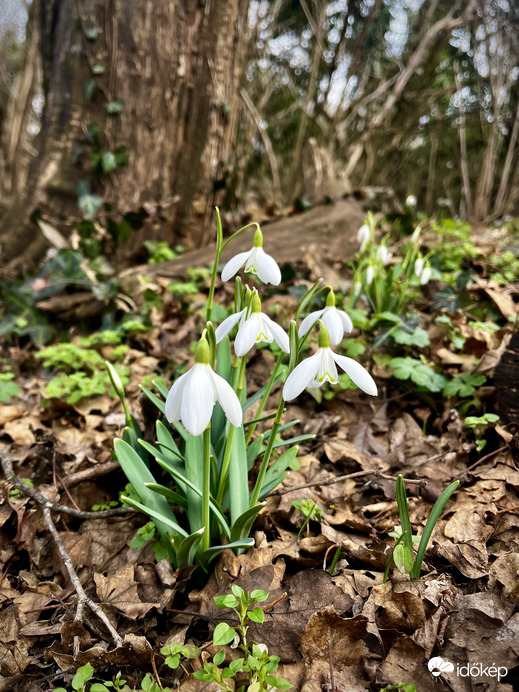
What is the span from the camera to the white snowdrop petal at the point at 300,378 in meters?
0.98

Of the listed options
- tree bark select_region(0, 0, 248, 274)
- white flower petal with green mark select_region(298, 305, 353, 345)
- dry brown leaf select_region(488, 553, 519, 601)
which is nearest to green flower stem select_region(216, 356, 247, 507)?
white flower petal with green mark select_region(298, 305, 353, 345)

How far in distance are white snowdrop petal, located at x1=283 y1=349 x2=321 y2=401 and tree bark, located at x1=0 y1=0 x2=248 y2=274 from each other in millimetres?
2770

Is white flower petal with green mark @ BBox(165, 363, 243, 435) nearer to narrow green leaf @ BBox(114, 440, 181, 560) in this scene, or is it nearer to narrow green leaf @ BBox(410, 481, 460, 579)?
narrow green leaf @ BBox(114, 440, 181, 560)

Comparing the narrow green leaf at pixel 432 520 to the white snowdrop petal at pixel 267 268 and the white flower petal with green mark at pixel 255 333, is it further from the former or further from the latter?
the white snowdrop petal at pixel 267 268

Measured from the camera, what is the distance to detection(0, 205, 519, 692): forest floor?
1013 mm

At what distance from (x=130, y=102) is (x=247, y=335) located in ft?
9.51

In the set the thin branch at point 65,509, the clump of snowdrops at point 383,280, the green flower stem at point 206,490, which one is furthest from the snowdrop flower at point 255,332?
the clump of snowdrops at point 383,280

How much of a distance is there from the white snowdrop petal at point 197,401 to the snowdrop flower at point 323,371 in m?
0.20

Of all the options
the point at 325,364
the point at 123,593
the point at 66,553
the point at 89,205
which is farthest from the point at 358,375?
the point at 89,205

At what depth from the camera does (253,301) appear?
1078 mm

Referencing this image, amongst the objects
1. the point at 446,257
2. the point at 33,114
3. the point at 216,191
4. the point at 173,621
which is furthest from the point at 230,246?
the point at 33,114

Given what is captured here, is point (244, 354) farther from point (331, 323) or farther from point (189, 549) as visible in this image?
point (189, 549)

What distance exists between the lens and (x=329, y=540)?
1.30 meters

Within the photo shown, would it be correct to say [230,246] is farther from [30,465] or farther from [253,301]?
[253,301]
